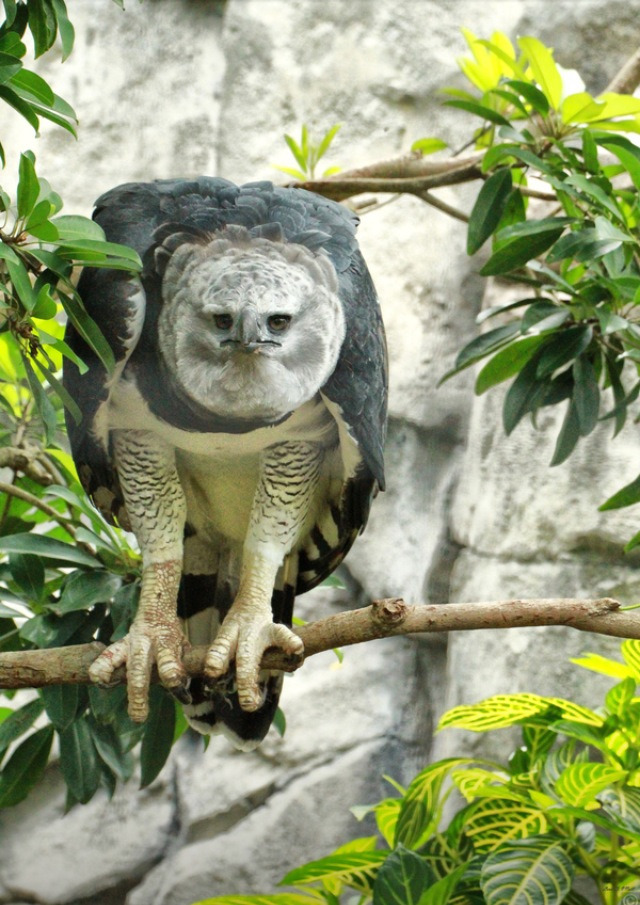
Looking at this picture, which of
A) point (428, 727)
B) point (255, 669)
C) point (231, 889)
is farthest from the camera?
point (428, 727)

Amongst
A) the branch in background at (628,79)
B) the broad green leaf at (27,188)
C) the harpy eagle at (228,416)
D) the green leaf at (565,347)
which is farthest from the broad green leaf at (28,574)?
the branch in background at (628,79)

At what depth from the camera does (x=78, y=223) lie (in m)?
1.30

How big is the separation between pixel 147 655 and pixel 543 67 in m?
1.29

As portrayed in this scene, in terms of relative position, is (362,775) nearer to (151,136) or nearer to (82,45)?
(151,136)

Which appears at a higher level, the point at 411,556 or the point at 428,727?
the point at 411,556

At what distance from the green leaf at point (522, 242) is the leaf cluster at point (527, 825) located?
2.65ft

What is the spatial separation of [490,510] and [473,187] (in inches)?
43.3

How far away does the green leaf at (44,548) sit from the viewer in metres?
1.68

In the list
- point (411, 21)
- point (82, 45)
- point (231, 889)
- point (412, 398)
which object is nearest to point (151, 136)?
point (82, 45)

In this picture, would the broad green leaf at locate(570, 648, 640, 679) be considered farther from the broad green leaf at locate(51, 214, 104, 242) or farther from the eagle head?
the broad green leaf at locate(51, 214, 104, 242)

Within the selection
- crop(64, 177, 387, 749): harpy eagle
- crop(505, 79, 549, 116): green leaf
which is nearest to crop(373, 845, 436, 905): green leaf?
crop(64, 177, 387, 749): harpy eagle

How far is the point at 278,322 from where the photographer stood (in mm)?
1465

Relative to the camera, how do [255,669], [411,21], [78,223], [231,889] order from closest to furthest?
1. [78,223]
2. [255,669]
3. [231,889]
4. [411,21]

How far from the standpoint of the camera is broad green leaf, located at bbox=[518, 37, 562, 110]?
1.90m
